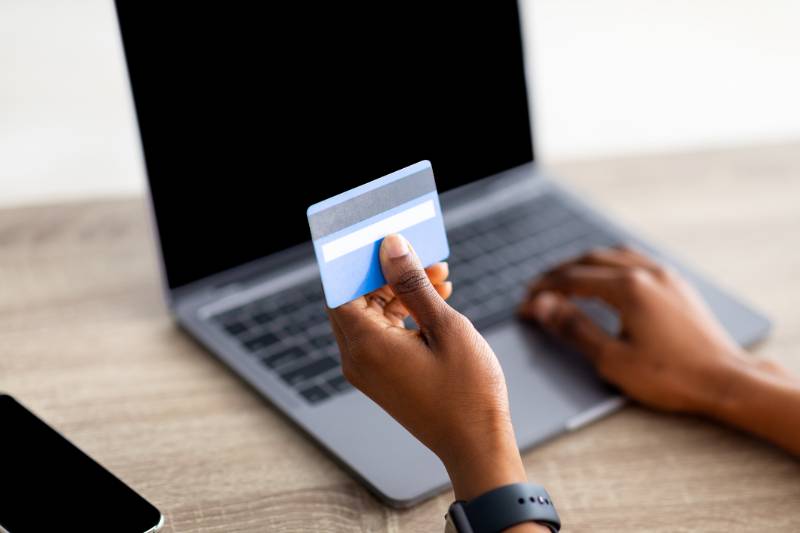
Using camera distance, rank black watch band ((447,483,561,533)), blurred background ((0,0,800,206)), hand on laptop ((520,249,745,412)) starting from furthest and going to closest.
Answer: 1. blurred background ((0,0,800,206))
2. hand on laptop ((520,249,745,412))
3. black watch band ((447,483,561,533))

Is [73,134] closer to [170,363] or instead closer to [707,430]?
[170,363]

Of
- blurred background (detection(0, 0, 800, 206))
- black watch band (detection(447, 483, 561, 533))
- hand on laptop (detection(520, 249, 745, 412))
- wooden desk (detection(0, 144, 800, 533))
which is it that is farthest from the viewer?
blurred background (detection(0, 0, 800, 206))

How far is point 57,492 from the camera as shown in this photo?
785 millimetres

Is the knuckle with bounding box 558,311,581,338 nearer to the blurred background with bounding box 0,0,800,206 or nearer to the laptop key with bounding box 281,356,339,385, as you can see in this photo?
the laptop key with bounding box 281,356,339,385

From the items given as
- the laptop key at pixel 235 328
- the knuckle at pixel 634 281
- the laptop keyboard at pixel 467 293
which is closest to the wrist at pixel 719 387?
the knuckle at pixel 634 281

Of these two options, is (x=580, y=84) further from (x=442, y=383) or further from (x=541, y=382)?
(x=442, y=383)

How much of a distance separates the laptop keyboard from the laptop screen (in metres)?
0.06

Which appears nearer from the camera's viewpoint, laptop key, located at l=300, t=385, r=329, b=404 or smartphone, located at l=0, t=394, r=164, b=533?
smartphone, located at l=0, t=394, r=164, b=533

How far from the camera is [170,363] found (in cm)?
102

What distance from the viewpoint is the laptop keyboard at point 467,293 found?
979mm

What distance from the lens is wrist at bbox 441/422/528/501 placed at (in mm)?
667

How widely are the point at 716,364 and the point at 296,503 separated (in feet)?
1.31

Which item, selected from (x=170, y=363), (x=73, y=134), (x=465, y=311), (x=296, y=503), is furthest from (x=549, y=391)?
(x=73, y=134)

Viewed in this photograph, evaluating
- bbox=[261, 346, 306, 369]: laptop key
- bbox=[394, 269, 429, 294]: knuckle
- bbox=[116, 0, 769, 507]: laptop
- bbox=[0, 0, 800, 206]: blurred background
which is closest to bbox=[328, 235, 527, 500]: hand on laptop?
bbox=[394, 269, 429, 294]: knuckle
